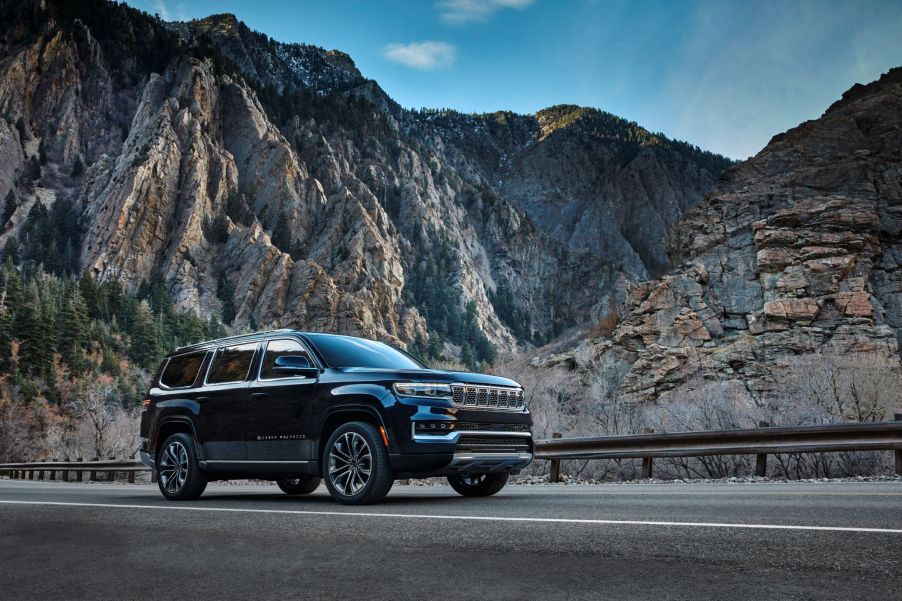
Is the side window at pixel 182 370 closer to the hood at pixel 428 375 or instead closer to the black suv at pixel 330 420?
the black suv at pixel 330 420

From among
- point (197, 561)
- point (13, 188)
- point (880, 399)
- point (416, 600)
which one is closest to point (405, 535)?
point (197, 561)

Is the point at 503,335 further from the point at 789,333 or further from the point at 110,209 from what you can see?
the point at 789,333

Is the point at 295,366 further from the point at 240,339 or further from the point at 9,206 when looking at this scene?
the point at 9,206

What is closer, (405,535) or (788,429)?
(405,535)

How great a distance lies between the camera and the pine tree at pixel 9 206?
15150cm

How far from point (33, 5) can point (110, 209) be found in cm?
7333

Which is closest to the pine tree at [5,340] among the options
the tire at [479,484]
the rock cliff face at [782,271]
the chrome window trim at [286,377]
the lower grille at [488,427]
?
the rock cliff face at [782,271]

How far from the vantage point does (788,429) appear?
494 inches

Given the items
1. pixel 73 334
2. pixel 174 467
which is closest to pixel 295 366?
pixel 174 467

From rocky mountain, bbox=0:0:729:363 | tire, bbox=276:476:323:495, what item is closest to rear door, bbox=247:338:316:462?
tire, bbox=276:476:323:495

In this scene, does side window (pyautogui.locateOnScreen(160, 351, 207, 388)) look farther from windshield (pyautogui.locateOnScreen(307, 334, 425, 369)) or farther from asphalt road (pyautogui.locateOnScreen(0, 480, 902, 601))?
asphalt road (pyautogui.locateOnScreen(0, 480, 902, 601))

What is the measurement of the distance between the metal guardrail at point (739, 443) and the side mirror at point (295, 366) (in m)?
6.74

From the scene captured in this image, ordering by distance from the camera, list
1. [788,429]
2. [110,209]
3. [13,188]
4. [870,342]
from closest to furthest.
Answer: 1. [788,429]
2. [870,342]
3. [110,209]
4. [13,188]

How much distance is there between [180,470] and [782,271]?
5870 cm
